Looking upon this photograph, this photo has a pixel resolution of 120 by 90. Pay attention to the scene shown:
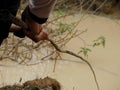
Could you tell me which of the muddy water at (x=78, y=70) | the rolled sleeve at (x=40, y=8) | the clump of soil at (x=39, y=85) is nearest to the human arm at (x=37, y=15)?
the rolled sleeve at (x=40, y=8)

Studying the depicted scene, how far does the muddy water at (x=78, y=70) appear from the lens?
93.9 inches

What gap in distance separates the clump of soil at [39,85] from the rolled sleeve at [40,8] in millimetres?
1116

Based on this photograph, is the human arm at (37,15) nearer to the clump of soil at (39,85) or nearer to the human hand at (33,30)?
the human hand at (33,30)

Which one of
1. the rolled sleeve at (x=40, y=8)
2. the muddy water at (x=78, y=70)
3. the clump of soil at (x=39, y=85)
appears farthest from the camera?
the muddy water at (x=78, y=70)

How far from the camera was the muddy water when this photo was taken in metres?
2.38

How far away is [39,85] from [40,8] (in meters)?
1.24

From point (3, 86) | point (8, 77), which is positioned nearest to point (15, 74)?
point (8, 77)

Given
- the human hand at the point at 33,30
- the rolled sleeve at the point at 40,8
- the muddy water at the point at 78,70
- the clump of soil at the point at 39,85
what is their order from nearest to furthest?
the rolled sleeve at the point at 40,8
the human hand at the point at 33,30
the clump of soil at the point at 39,85
the muddy water at the point at 78,70

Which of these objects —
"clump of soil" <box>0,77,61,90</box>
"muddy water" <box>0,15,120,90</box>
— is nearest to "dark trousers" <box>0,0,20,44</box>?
"clump of soil" <box>0,77,61,90</box>

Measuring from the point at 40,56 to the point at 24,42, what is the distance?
9.3 inches

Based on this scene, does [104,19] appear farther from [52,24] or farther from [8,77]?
[8,77]

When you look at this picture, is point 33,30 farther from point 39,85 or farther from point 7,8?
point 39,85

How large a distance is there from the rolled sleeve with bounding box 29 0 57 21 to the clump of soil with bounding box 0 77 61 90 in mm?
1116

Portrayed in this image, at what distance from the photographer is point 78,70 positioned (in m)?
2.60
